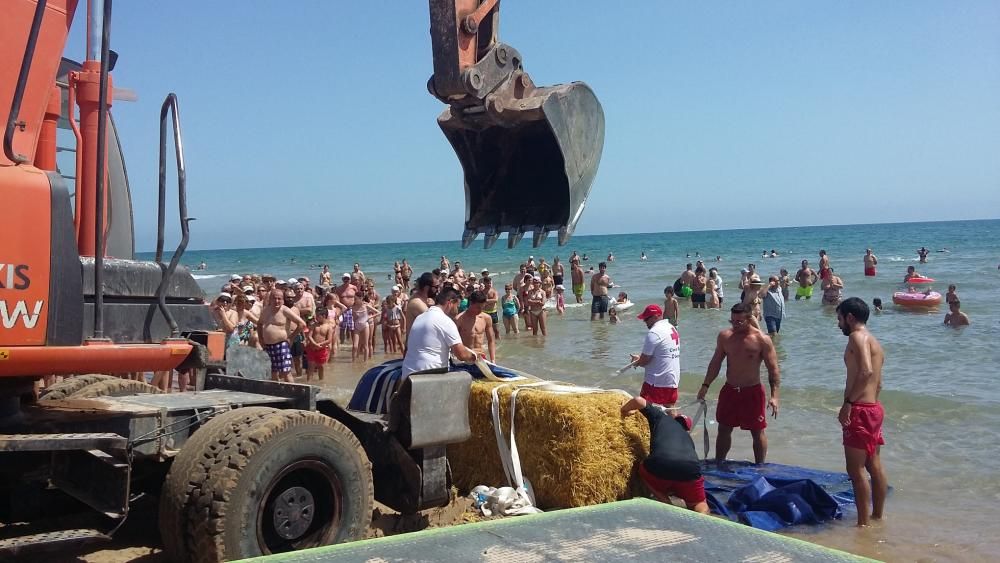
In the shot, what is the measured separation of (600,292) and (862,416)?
15.5 m

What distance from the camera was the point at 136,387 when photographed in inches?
219

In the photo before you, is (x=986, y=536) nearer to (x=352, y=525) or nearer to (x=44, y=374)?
(x=352, y=525)

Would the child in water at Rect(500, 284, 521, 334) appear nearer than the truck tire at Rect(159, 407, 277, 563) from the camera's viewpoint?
No

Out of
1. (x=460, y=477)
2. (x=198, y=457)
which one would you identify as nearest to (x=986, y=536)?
(x=460, y=477)

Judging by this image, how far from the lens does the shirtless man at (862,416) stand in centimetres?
602

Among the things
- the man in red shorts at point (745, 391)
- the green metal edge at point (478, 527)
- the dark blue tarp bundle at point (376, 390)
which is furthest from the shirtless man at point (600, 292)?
the green metal edge at point (478, 527)

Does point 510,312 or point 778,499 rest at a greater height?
point 510,312

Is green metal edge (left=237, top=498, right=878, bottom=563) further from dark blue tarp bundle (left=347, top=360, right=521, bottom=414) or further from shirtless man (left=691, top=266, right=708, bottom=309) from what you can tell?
shirtless man (left=691, top=266, right=708, bottom=309)

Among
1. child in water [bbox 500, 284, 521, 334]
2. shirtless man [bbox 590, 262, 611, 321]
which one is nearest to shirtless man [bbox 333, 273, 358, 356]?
child in water [bbox 500, 284, 521, 334]

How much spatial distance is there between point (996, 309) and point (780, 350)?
407 inches

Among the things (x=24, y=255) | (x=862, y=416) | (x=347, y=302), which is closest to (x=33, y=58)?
(x=24, y=255)

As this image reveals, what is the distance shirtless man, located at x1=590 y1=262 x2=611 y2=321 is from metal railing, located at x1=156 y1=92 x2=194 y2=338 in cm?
1742

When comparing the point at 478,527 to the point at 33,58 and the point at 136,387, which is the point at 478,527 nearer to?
the point at 33,58

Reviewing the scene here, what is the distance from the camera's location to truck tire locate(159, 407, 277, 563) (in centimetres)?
388
